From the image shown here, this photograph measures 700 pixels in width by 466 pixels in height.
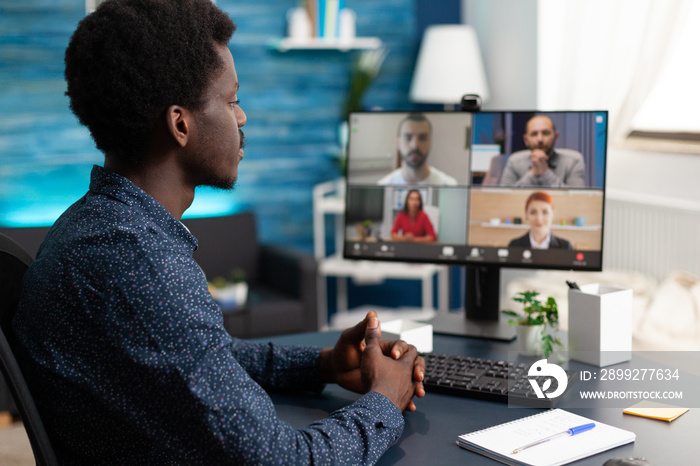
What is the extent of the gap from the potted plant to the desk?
0.27 m

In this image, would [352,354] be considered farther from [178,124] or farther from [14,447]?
[14,447]

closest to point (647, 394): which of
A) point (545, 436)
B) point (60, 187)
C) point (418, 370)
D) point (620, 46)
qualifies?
point (545, 436)

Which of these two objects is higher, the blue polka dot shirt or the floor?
the blue polka dot shirt

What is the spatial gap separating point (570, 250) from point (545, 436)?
2.26 ft

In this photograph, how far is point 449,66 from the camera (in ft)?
13.3

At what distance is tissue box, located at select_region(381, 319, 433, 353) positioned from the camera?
1.52 metres

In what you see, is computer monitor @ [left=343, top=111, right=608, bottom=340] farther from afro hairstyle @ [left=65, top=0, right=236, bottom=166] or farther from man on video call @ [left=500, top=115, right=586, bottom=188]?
afro hairstyle @ [left=65, top=0, right=236, bottom=166]

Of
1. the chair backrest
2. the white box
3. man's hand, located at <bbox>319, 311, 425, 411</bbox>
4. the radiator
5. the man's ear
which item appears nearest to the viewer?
the man's ear

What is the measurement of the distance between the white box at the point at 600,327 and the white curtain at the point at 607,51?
2.21m

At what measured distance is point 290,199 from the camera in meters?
4.39

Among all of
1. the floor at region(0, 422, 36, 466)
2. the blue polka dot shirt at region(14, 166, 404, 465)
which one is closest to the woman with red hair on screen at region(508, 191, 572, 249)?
the blue polka dot shirt at region(14, 166, 404, 465)

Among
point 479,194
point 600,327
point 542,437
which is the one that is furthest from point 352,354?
point 479,194

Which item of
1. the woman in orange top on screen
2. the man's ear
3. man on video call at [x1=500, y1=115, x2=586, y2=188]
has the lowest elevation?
the woman in orange top on screen

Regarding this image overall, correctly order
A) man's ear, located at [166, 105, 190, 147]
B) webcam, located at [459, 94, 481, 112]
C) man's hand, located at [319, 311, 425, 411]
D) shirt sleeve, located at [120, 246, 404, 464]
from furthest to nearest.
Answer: webcam, located at [459, 94, 481, 112] < man's hand, located at [319, 311, 425, 411] < man's ear, located at [166, 105, 190, 147] < shirt sleeve, located at [120, 246, 404, 464]
